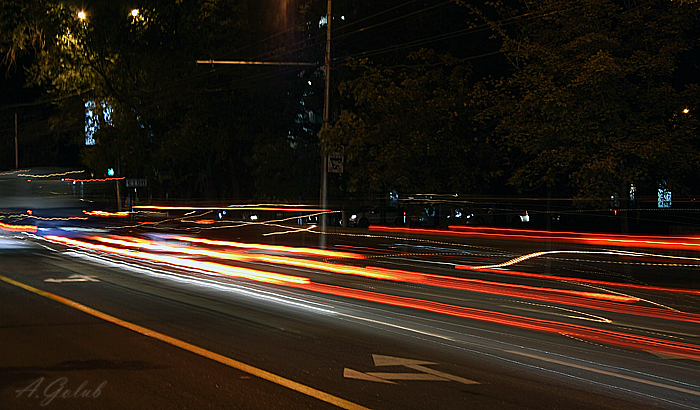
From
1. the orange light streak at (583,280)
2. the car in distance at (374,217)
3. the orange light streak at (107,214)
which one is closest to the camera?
the orange light streak at (583,280)

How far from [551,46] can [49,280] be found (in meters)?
16.1

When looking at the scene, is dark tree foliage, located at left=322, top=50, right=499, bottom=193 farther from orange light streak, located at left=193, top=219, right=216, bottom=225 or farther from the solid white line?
the solid white line

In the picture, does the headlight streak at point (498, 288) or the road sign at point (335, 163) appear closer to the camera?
the headlight streak at point (498, 288)

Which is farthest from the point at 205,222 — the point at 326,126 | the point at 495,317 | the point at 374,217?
the point at 495,317

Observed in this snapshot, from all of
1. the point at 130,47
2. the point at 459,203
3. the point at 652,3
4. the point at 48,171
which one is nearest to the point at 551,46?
the point at 652,3

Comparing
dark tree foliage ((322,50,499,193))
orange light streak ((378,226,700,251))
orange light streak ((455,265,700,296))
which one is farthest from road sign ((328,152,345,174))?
orange light streak ((455,265,700,296))

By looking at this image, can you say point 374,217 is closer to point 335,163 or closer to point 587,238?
point 335,163

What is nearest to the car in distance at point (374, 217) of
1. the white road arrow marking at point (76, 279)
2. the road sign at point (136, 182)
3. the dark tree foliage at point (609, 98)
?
the road sign at point (136, 182)

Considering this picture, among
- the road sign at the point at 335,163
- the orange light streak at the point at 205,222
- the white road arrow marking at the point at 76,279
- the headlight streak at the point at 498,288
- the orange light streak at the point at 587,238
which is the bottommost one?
the orange light streak at the point at 205,222

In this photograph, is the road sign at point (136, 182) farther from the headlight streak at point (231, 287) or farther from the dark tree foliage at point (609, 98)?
the dark tree foliage at point (609, 98)

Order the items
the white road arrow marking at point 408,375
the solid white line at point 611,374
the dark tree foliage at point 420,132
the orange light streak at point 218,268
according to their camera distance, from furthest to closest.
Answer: the dark tree foliage at point 420,132 → the orange light streak at point 218,268 → the white road arrow marking at point 408,375 → the solid white line at point 611,374

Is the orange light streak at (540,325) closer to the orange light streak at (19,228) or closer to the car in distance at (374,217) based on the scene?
the car in distance at (374,217)

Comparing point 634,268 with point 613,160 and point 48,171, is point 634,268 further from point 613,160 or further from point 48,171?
point 48,171

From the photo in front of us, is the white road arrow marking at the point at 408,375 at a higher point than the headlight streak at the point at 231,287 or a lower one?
higher
